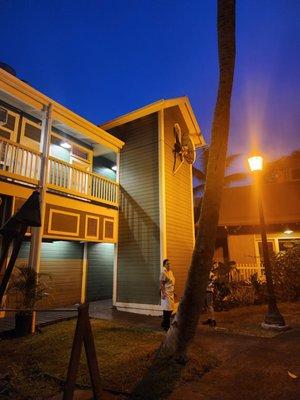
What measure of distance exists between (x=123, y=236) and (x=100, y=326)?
4.21 meters

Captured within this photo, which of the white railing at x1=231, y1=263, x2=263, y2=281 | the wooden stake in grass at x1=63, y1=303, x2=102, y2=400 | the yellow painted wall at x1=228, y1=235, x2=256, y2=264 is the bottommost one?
the wooden stake in grass at x1=63, y1=303, x2=102, y2=400

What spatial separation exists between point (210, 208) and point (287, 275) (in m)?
8.06

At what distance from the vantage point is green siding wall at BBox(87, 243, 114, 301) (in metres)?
12.8

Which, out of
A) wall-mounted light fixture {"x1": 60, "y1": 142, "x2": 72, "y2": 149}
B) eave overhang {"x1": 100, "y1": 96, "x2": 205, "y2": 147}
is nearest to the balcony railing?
wall-mounted light fixture {"x1": 60, "y1": 142, "x2": 72, "y2": 149}

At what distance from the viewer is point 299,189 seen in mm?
16531

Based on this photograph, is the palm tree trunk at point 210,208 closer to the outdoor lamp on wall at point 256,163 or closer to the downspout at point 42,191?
the outdoor lamp on wall at point 256,163

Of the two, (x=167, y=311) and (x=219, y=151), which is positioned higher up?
(x=219, y=151)

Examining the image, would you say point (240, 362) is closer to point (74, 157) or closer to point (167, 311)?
point (167, 311)

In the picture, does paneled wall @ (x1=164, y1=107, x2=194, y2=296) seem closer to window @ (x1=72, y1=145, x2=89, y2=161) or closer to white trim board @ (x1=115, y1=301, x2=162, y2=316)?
white trim board @ (x1=115, y1=301, x2=162, y2=316)

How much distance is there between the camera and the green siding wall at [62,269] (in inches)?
427

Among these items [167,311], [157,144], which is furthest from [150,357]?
[157,144]

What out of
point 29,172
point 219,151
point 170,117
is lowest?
point 219,151

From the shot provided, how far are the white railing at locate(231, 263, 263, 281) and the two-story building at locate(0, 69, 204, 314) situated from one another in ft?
7.04

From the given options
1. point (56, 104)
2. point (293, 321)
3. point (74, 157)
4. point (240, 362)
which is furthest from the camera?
point (74, 157)
